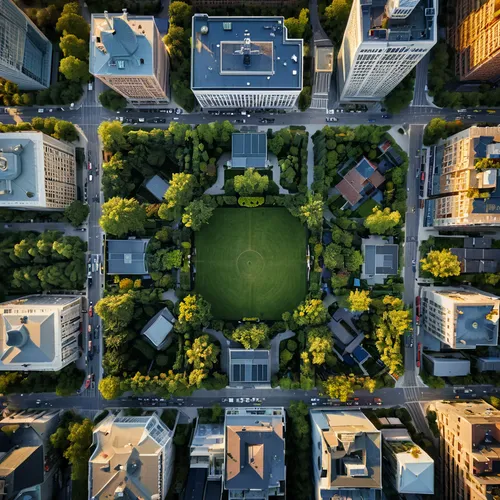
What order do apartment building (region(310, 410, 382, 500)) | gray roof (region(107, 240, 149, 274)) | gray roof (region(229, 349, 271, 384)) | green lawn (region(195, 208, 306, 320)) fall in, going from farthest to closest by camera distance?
green lawn (region(195, 208, 306, 320))
gray roof (region(107, 240, 149, 274))
gray roof (region(229, 349, 271, 384))
apartment building (region(310, 410, 382, 500))

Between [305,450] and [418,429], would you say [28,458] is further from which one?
[418,429]

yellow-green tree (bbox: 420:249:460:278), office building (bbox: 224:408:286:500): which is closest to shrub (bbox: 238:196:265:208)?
yellow-green tree (bbox: 420:249:460:278)

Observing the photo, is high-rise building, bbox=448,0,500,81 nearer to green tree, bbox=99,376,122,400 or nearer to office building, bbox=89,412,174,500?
green tree, bbox=99,376,122,400

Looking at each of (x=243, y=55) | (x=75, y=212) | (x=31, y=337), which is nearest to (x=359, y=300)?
(x=243, y=55)

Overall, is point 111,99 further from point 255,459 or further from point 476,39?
point 255,459

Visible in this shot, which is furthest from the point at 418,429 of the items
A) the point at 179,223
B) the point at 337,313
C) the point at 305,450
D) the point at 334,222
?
the point at 179,223


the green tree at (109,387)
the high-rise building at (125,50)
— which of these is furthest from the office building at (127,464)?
the high-rise building at (125,50)
